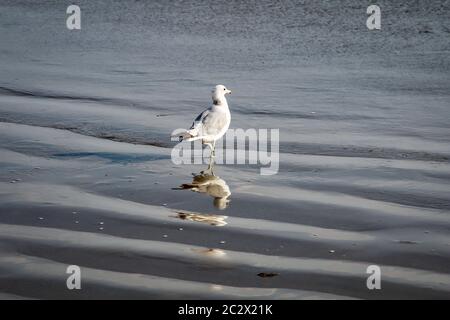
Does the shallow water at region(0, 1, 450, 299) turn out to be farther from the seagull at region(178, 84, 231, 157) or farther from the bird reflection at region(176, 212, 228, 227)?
the seagull at region(178, 84, 231, 157)

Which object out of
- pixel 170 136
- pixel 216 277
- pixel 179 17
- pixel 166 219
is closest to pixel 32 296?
pixel 216 277

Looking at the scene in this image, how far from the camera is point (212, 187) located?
7.60 m

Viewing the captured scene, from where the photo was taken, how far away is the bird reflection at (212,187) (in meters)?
7.16

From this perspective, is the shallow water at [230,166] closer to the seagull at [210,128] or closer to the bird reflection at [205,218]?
the bird reflection at [205,218]

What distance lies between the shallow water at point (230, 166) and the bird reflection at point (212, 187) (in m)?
0.04

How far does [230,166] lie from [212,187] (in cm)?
76

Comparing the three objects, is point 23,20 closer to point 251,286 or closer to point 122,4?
point 122,4

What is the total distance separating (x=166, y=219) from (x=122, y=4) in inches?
434

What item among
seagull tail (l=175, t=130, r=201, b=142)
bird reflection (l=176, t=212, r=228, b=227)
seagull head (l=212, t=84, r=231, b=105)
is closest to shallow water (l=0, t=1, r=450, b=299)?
bird reflection (l=176, t=212, r=228, b=227)

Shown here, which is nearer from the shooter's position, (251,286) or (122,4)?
(251,286)

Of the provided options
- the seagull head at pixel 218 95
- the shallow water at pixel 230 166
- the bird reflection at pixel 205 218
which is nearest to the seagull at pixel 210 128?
the seagull head at pixel 218 95

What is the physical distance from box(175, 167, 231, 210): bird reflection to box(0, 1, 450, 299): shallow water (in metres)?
0.04

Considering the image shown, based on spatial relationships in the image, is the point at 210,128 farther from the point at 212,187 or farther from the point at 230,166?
the point at 212,187

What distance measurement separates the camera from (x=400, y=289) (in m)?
5.27
